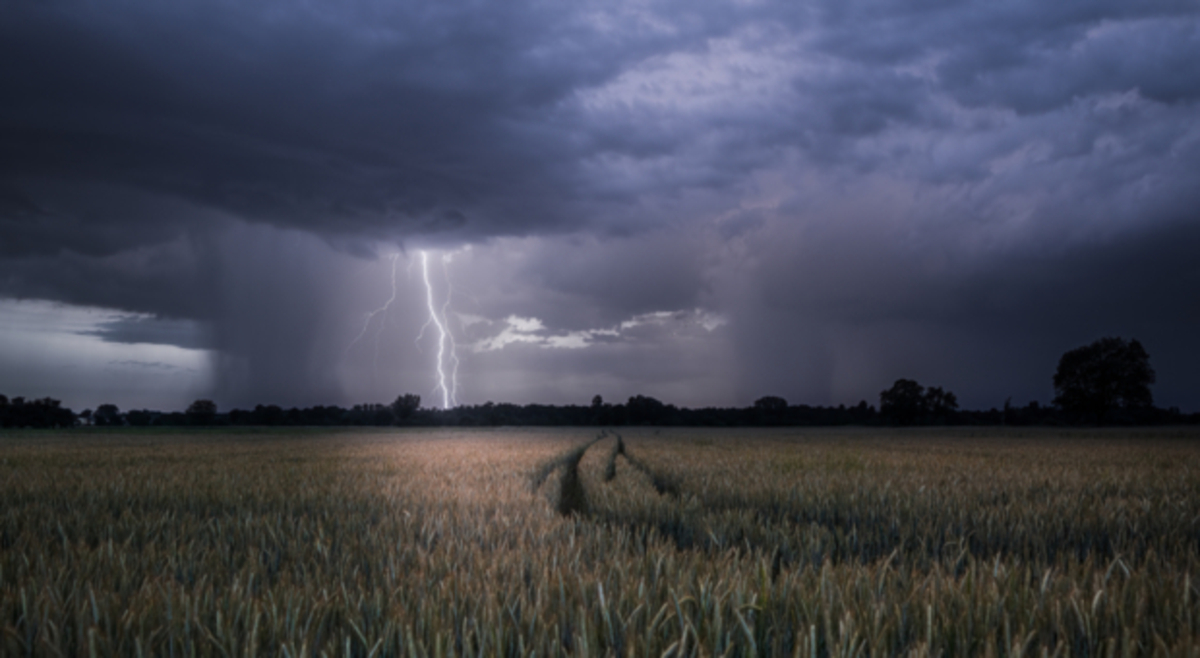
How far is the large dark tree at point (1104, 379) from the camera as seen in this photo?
220 feet

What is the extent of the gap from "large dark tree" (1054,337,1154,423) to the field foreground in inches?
3028

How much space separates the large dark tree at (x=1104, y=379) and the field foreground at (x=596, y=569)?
7692cm

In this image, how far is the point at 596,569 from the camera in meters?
2.88

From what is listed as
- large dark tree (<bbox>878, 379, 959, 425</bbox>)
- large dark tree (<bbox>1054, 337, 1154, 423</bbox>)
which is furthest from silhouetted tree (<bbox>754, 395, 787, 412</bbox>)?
large dark tree (<bbox>1054, 337, 1154, 423</bbox>)

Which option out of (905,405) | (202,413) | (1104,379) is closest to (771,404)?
(905,405)

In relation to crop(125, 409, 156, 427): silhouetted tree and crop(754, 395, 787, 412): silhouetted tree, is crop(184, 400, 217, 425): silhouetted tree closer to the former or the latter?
crop(125, 409, 156, 427): silhouetted tree

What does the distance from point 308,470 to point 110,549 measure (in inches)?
335

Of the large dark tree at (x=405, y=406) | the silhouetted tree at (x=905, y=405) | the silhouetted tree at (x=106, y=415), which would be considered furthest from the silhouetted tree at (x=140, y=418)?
the silhouetted tree at (x=905, y=405)

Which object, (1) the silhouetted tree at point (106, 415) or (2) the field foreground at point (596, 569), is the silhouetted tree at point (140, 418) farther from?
(2) the field foreground at point (596, 569)

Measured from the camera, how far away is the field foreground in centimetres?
201

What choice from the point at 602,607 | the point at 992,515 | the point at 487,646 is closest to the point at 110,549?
A: the point at 487,646

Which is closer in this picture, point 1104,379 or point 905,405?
point 1104,379

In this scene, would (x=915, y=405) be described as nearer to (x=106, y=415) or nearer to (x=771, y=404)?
(x=771, y=404)

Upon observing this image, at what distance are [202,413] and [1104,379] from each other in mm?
148904
